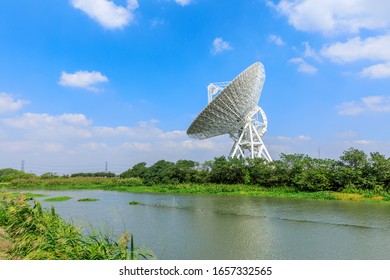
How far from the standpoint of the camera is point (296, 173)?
24.8 meters

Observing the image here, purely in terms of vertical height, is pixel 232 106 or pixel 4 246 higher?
pixel 232 106

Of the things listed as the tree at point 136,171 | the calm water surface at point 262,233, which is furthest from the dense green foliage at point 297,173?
the tree at point 136,171

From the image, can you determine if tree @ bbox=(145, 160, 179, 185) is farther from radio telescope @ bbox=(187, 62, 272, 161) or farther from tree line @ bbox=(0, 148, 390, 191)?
radio telescope @ bbox=(187, 62, 272, 161)

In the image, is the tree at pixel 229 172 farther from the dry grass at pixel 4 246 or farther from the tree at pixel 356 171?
the dry grass at pixel 4 246

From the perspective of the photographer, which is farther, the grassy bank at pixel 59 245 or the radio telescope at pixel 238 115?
the radio telescope at pixel 238 115

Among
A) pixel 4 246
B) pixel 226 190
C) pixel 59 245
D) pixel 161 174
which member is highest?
pixel 161 174

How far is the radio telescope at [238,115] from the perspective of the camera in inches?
985

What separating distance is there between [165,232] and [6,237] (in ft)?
13.0

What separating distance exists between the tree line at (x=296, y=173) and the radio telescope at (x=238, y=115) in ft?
5.73

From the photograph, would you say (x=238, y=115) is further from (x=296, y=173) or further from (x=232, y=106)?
(x=296, y=173)

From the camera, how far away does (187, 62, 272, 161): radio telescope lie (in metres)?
25.0

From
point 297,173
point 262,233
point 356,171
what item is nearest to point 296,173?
point 297,173

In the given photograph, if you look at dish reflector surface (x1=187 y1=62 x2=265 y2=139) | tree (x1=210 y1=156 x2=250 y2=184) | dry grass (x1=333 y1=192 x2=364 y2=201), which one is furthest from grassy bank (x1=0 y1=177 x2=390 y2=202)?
dish reflector surface (x1=187 y1=62 x2=265 y2=139)

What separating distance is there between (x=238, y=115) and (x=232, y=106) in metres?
1.86
